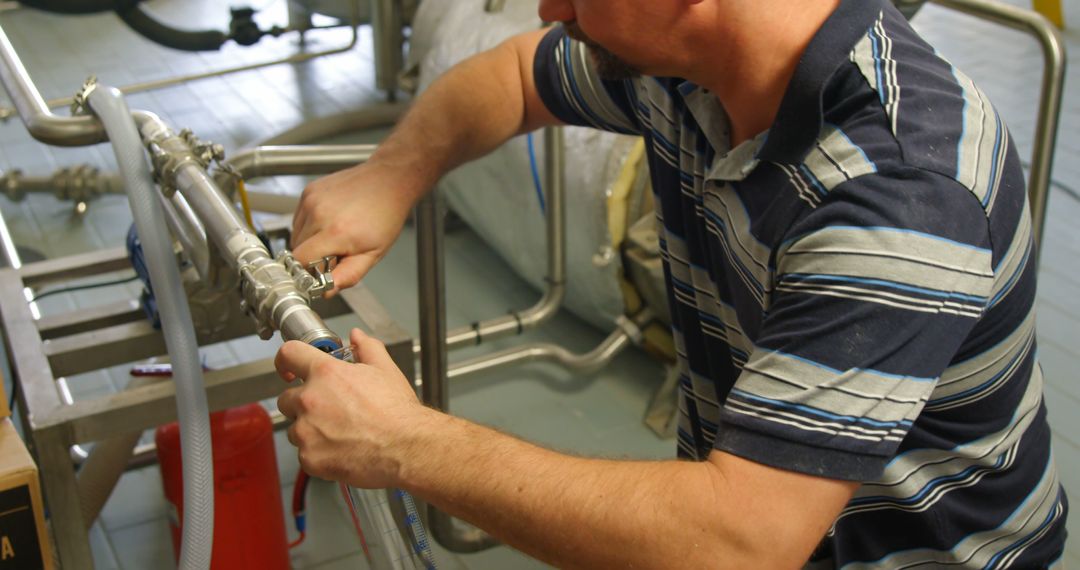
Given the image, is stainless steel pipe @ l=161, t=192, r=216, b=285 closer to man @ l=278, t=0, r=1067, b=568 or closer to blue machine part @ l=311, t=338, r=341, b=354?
man @ l=278, t=0, r=1067, b=568

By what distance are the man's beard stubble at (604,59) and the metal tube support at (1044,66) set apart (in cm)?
74

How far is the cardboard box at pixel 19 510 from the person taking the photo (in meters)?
0.96

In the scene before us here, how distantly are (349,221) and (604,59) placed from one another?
283mm

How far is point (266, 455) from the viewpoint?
144 centimetres

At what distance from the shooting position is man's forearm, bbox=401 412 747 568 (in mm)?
717

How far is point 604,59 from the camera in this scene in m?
0.93

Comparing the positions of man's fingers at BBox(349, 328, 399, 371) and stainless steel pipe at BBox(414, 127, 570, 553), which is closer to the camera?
man's fingers at BBox(349, 328, 399, 371)

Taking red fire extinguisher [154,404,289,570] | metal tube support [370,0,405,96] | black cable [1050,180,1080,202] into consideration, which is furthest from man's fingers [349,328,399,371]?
black cable [1050,180,1080,202]

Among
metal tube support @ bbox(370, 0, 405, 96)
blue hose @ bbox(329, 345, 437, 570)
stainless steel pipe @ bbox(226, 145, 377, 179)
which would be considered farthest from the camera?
metal tube support @ bbox(370, 0, 405, 96)

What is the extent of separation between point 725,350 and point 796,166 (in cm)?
26

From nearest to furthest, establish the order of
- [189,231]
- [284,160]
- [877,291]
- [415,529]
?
[877,291] < [415,529] < [189,231] < [284,160]

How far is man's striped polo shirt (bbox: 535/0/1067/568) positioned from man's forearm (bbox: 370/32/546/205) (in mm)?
205

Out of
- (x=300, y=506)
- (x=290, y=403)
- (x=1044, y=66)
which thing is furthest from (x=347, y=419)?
(x=1044, y=66)

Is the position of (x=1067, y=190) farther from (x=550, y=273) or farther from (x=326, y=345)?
(x=326, y=345)
